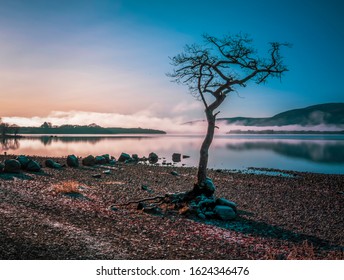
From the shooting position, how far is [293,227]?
14.3m

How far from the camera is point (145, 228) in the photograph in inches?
492

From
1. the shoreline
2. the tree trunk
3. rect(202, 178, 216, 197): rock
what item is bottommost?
the shoreline

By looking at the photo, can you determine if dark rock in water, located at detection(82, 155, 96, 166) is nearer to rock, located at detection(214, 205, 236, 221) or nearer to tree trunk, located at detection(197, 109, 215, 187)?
tree trunk, located at detection(197, 109, 215, 187)

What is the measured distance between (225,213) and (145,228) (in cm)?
445

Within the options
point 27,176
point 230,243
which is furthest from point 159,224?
point 27,176

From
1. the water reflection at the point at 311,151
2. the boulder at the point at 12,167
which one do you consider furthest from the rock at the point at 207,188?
the water reflection at the point at 311,151

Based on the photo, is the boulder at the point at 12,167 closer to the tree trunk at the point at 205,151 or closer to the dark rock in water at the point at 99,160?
the dark rock in water at the point at 99,160

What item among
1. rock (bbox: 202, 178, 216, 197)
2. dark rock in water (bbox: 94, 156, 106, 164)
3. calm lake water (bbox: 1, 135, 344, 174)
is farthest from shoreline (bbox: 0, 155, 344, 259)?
calm lake water (bbox: 1, 135, 344, 174)

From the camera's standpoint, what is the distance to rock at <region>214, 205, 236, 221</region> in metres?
14.9

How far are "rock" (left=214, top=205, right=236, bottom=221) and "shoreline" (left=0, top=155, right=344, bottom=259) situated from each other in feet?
0.98

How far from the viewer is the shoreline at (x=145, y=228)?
31.8ft

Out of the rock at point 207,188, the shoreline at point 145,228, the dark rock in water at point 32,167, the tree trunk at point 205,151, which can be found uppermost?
the tree trunk at point 205,151

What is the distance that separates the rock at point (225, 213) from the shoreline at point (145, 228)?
11.8 inches
